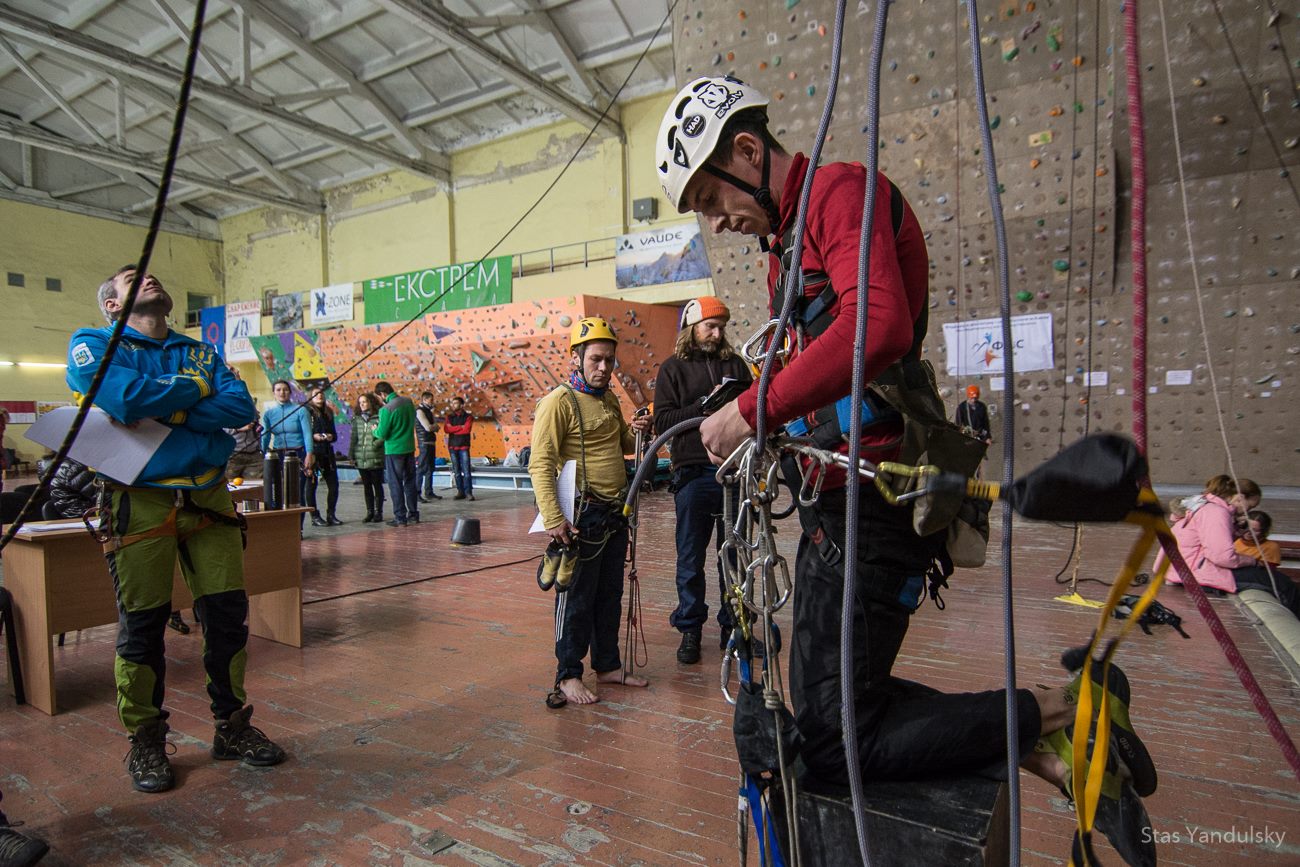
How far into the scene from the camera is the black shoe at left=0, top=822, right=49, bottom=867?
174 cm

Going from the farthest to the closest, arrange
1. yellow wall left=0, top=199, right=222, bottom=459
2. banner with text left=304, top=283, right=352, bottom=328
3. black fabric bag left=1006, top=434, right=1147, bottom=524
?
yellow wall left=0, top=199, right=222, bottom=459 < banner with text left=304, top=283, right=352, bottom=328 < black fabric bag left=1006, top=434, right=1147, bottom=524

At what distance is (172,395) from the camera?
218 centimetres

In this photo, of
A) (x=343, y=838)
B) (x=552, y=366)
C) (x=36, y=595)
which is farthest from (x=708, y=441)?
(x=552, y=366)

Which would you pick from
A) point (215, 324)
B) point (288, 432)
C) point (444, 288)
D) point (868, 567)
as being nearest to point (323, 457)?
point (288, 432)

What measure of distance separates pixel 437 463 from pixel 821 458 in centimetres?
1438

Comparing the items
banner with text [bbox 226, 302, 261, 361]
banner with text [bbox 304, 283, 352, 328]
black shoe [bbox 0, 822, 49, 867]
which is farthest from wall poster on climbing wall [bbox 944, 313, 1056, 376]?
banner with text [bbox 226, 302, 261, 361]

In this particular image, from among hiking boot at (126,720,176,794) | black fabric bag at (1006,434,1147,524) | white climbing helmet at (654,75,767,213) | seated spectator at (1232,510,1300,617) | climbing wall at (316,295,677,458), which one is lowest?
hiking boot at (126,720,176,794)

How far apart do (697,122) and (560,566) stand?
180 cm

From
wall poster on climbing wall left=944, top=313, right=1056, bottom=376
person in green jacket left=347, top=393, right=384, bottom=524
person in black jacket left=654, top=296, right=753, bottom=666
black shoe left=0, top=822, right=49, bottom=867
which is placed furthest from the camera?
person in green jacket left=347, top=393, right=384, bottom=524

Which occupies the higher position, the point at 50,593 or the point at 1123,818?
the point at 50,593

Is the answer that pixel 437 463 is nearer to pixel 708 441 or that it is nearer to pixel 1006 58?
pixel 1006 58

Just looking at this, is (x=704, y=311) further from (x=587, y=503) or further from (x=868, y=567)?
(x=868, y=567)

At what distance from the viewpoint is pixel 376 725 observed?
2670 mm

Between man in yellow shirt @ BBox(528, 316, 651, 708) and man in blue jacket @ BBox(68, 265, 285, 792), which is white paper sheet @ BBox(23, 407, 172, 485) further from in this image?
man in yellow shirt @ BBox(528, 316, 651, 708)
